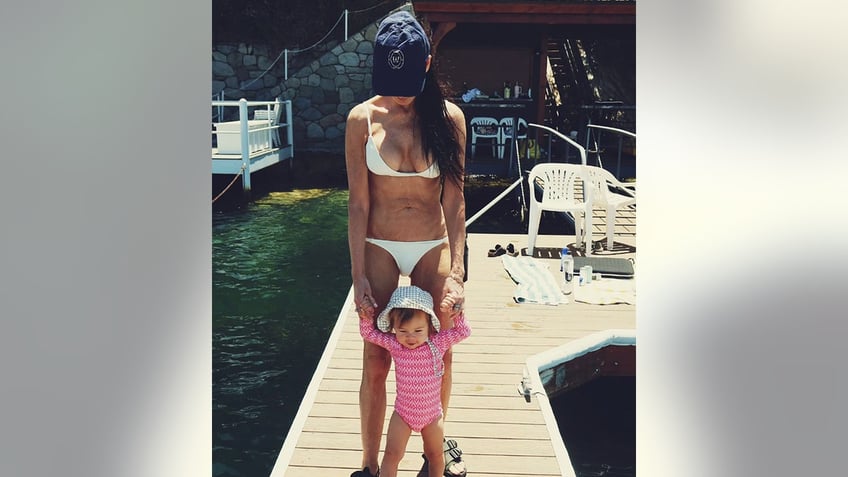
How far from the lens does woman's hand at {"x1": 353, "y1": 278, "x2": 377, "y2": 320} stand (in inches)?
102

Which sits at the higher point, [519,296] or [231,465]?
[519,296]

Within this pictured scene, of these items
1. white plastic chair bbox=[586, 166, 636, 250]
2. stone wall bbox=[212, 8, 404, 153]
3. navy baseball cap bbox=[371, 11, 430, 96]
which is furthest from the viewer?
stone wall bbox=[212, 8, 404, 153]

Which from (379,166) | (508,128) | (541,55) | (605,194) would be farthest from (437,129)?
(508,128)

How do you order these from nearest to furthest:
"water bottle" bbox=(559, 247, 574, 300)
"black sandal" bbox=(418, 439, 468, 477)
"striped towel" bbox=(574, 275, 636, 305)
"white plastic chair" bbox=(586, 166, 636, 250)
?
"black sandal" bbox=(418, 439, 468, 477), "striped towel" bbox=(574, 275, 636, 305), "water bottle" bbox=(559, 247, 574, 300), "white plastic chair" bbox=(586, 166, 636, 250)

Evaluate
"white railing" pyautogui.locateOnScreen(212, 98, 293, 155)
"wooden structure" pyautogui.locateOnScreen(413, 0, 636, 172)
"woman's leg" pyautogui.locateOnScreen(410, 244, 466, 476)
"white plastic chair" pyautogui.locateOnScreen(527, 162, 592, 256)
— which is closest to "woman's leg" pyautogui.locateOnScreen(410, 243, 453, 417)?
"woman's leg" pyautogui.locateOnScreen(410, 244, 466, 476)

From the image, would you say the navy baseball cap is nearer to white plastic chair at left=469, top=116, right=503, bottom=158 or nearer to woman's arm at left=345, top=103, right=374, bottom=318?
woman's arm at left=345, top=103, right=374, bottom=318

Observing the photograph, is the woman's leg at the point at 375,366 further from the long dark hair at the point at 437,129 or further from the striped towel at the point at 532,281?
the striped towel at the point at 532,281

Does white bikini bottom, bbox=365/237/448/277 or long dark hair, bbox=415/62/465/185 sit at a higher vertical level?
long dark hair, bbox=415/62/465/185

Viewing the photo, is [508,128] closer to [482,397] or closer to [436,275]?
[482,397]
